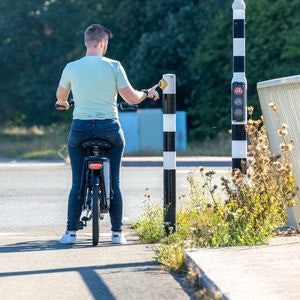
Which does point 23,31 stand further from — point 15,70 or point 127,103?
point 127,103

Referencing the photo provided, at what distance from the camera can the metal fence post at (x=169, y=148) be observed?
1085 cm

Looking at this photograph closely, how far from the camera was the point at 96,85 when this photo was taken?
10.8 meters

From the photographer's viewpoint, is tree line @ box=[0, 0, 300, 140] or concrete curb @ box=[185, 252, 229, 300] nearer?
concrete curb @ box=[185, 252, 229, 300]

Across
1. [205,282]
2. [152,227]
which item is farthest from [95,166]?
[205,282]

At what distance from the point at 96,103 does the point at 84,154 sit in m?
0.47

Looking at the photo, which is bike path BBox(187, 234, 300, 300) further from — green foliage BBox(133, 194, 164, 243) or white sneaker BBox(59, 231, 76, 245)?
white sneaker BBox(59, 231, 76, 245)

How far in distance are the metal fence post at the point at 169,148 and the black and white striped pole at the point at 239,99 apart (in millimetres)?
549

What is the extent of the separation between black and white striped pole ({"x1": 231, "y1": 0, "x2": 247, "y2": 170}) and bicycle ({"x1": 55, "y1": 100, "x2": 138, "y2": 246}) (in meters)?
1.17

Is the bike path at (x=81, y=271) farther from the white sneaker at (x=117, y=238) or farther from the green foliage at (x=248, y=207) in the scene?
the green foliage at (x=248, y=207)

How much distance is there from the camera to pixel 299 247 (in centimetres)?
961

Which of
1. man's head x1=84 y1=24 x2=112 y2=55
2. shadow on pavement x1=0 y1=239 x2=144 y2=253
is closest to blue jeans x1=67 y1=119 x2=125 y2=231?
shadow on pavement x1=0 y1=239 x2=144 y2=253

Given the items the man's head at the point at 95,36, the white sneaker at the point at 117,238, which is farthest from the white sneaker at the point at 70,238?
the man's head at the point at 95,36

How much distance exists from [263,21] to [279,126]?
26.7m

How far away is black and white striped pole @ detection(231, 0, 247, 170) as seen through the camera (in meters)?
11.0
